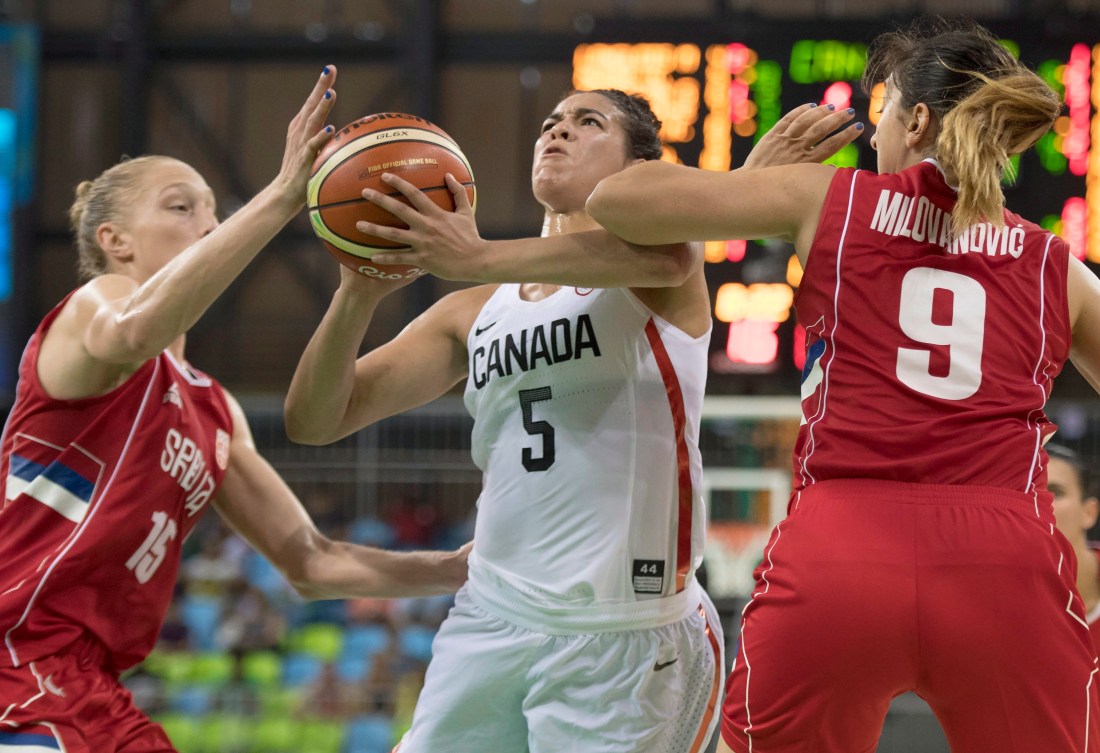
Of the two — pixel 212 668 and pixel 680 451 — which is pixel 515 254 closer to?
pixel 680 451

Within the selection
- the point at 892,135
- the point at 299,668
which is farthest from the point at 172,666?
the point at 892,135

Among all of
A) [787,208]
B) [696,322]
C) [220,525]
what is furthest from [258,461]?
[220,525]

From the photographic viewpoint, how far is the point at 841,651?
231 cm

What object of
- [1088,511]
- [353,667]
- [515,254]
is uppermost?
[515,254]

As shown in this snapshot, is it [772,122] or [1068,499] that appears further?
[772,122]

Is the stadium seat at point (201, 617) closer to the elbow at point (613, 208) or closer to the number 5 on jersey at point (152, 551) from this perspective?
the number 5 on jersey at point (152, 551)

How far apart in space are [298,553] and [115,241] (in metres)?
1.02

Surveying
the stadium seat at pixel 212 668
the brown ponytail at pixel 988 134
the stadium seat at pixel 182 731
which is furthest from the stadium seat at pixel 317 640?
the brown ponytail at pixel 988 134

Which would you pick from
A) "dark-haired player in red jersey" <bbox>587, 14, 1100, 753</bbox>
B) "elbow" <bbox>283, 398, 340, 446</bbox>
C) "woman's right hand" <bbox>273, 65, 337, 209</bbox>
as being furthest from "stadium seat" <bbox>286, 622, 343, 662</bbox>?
"dark-haired player in red jersey" <bbox>587, 14, 1100, 753</bbox>

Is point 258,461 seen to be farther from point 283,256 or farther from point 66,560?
point 283,256

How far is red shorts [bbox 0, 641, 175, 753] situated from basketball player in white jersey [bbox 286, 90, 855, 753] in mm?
674

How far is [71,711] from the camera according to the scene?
3.03 m

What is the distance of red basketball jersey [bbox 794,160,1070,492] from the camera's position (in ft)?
7.77

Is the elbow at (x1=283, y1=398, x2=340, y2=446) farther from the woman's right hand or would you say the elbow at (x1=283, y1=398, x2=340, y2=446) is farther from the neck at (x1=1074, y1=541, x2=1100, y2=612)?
the neck at (x1=1074, y1=541, x2=1100, y2=612)
